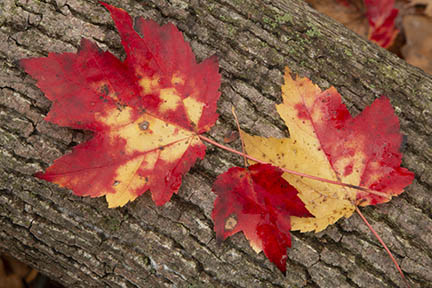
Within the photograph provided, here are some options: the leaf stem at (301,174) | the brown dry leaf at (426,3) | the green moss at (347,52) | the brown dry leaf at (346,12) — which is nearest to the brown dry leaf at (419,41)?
the brown dry leaf at (426,3)

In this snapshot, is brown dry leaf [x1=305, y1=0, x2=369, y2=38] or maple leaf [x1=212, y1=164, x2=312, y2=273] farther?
brown dry leaf [x1=305, y1=0, x2=369, y2=38]

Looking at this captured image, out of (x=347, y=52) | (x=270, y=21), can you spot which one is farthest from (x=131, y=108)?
(x=347, y=52)

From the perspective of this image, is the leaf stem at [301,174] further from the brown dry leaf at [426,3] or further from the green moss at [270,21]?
the brown dry leaf at [426,3]

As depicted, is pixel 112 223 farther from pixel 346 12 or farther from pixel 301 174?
pixel 346 12

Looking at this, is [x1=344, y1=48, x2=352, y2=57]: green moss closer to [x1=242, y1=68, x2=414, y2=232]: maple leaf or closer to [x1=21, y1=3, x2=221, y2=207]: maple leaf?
[x1=242, y1=68, x2=414, y2=232]: maple leaf

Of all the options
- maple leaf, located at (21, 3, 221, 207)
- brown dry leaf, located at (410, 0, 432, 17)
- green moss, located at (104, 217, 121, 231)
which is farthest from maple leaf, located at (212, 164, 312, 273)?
brown dry leaf, located at (410, 0, 432, 17)

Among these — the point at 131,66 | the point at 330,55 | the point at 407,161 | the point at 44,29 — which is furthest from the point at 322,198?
the point at 44,29
